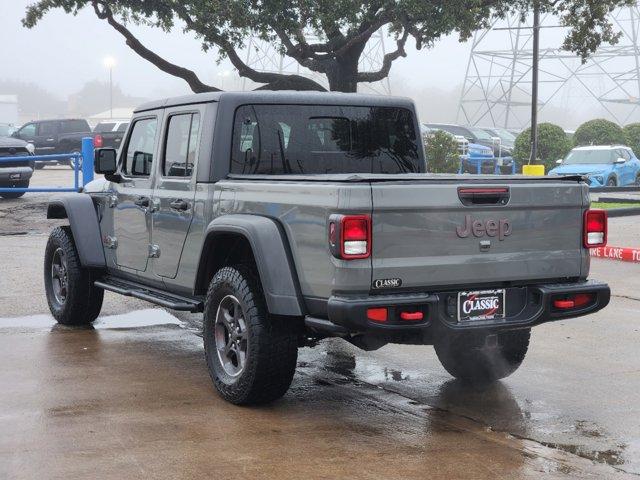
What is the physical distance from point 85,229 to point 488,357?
3.48 meters

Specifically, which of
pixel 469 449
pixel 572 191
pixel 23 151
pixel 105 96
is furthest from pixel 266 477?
pixel 105 96

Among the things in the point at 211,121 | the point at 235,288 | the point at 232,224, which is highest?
the point at 211,121

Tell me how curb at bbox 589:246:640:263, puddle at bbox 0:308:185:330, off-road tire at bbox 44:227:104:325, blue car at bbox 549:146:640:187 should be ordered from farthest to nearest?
blue car at bbox 549:146:640:187
curb at bbox 589:246:640:263
puddle at bbox 0:308:185:330
off-road tire at bbox 44:227:104:325

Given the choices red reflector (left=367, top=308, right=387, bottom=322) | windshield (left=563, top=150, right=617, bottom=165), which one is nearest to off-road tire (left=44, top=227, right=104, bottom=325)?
red reflector (left=367, top=308, right=387, bottom=322)

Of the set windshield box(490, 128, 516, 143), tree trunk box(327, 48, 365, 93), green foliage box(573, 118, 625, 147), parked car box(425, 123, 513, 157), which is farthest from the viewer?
windshield box(490, 128, 516, 143)

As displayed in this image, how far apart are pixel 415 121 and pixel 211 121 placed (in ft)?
5.21

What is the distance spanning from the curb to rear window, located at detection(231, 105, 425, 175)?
20.6ft

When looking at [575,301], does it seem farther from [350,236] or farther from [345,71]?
[345,71]

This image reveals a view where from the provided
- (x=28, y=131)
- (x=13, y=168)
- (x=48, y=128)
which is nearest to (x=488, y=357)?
(x=13, y=168)

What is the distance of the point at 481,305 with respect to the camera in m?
5.82

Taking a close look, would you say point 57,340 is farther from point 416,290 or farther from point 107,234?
point 416,290

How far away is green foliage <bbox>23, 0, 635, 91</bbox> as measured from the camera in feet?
88.2

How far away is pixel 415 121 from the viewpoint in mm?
7539

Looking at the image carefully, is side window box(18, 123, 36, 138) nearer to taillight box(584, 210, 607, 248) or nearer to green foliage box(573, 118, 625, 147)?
green foliage box(573, 118, 625, 147)
